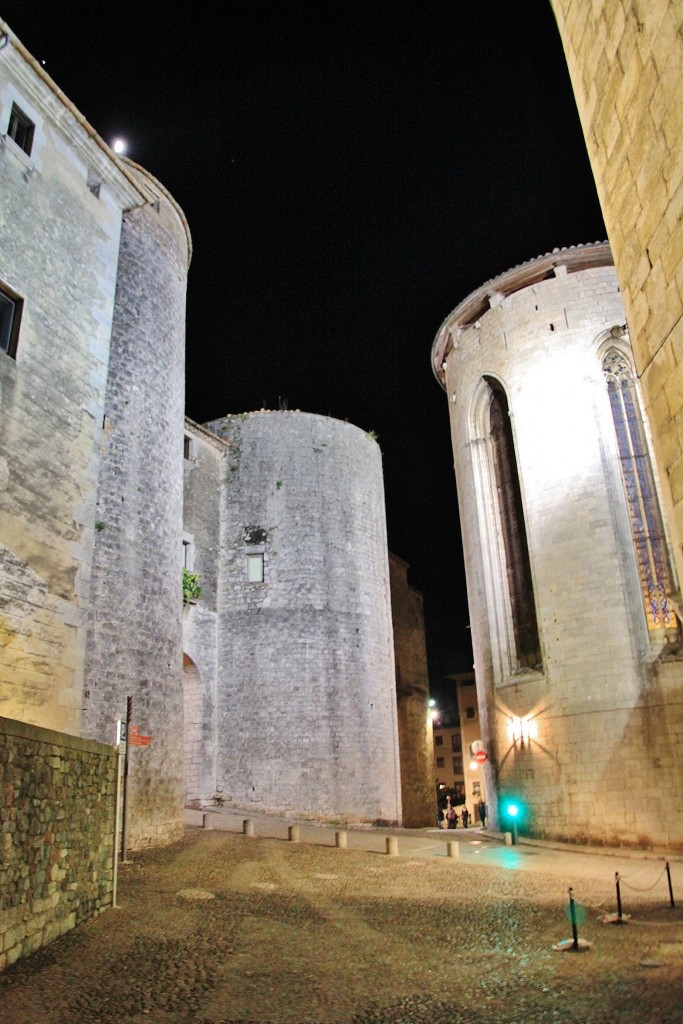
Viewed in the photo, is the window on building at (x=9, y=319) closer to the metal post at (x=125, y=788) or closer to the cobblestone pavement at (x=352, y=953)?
the metal post at (x=125, y=788)

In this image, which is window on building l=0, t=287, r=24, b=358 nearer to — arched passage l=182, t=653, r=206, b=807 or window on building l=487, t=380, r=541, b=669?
arched passage l=182, t=653, r=206, b=807

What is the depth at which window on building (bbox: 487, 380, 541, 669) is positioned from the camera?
17984 mm

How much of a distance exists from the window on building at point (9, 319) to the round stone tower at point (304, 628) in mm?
12871

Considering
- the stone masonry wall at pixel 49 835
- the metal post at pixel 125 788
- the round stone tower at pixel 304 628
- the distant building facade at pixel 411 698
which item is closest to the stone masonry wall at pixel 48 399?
the metal post at pixel 125 788

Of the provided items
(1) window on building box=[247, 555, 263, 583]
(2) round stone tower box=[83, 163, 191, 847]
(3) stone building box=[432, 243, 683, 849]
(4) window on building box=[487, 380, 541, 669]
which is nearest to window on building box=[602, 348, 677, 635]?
(3) stone building box=[432, 243, 683, 849]

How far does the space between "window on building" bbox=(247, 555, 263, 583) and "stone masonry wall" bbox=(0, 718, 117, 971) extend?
13774 mm

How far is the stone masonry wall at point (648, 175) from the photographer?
452cm

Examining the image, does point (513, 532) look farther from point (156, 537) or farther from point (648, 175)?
point (648, 175)

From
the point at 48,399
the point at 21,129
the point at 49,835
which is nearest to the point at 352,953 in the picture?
the point at 49,835

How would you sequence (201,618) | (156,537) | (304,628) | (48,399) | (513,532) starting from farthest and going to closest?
(304,628) → (201,618) → (513,532) → (156,537) → (48,399)

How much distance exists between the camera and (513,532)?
1883cm

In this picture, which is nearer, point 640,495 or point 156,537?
point 156,537

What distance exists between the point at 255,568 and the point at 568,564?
10.1 meters

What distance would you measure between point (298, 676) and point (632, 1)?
62.5 ft
